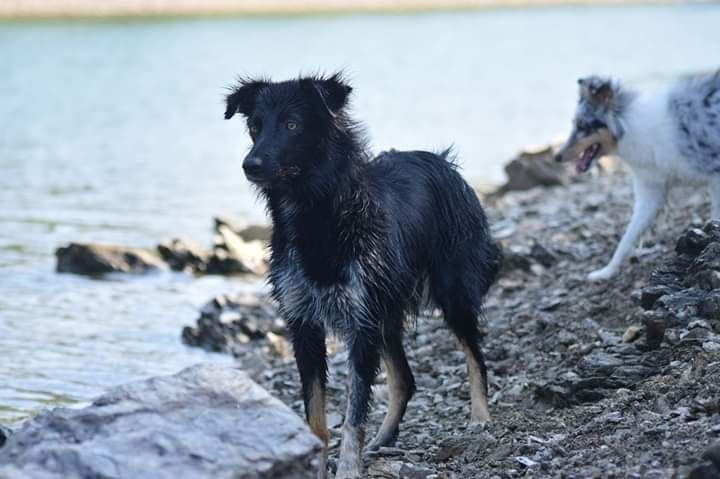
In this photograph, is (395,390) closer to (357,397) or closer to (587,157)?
(357,397)

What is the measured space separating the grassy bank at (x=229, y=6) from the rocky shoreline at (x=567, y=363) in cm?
3891

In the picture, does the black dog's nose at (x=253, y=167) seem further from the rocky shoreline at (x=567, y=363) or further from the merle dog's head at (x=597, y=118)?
the merle dog's head at (x=597, y=118)

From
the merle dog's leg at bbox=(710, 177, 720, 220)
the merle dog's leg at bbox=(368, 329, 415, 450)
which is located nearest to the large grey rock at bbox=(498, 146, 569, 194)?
the merle dog's leg at bbox=(710, 177, 720, 220)

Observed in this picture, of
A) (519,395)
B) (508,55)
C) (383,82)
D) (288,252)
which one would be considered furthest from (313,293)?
(508,55)

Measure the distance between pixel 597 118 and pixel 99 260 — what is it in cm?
539

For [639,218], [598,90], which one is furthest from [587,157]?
[639,218]

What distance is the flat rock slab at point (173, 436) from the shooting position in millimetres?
4250

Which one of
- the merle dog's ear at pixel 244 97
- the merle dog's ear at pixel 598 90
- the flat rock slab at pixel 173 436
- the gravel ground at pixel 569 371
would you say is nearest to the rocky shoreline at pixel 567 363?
the gravel ground at pixel 569 371

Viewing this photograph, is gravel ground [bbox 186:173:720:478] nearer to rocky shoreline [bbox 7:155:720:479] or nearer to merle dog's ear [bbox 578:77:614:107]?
rocky shoreline [bbox 7:155:720:479]

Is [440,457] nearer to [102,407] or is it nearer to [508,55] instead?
[102,407]

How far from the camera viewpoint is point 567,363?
7.22 meters

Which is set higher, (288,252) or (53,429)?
(288,252)

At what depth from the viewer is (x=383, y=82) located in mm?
30906

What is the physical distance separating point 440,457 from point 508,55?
3247 cm
